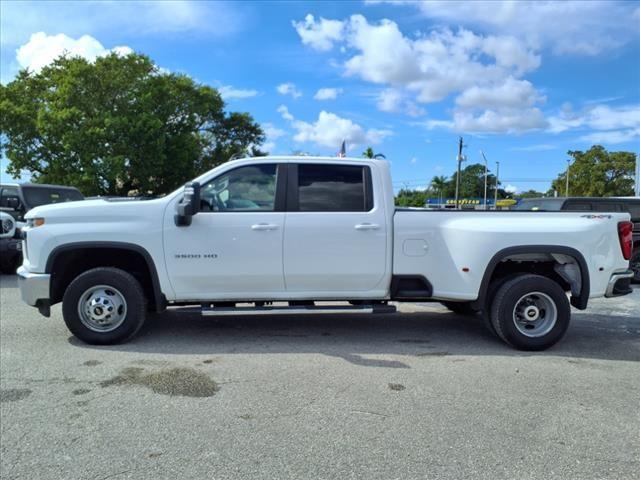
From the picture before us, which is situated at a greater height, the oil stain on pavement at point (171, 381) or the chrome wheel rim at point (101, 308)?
the chrome wheel rim at point (101, 308)

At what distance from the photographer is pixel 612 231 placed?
Answer: 5672 millimetres

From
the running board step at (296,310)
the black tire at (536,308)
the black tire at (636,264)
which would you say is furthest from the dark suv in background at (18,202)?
the black tire at (636,264)

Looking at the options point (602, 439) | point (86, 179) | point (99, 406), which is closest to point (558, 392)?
point (602, 439)

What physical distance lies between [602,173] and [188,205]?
64.5 m

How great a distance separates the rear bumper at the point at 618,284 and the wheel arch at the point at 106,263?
479 centimetres

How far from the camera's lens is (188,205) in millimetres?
5273

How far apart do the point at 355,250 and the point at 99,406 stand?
9.27 feet

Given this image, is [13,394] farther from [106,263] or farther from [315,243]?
[315,243]

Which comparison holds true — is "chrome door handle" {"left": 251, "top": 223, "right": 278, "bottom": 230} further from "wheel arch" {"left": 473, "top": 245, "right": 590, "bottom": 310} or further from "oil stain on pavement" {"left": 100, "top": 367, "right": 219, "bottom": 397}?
"wheel arch" {"left": 473, "top": 245, "right": 590, "bottom": 310}

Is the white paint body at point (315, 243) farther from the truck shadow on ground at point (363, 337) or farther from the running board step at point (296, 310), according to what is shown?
the truck shadow on ground at point (363, 337)

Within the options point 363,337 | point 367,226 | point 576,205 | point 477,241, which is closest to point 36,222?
point 367,226

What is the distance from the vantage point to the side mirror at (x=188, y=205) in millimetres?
5273

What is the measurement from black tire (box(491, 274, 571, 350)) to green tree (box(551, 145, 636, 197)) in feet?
197

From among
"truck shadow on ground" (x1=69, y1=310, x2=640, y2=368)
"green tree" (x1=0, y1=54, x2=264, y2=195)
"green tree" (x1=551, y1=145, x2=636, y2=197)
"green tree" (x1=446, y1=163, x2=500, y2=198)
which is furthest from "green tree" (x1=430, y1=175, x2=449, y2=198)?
"truck shadow on ground" (x1=69, y1=310, x2=640, y2=368)
